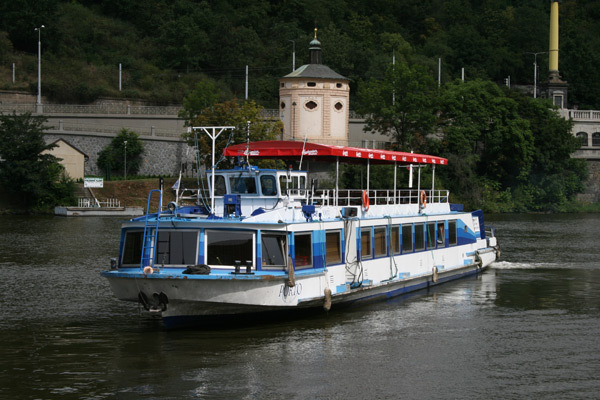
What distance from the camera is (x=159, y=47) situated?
126m

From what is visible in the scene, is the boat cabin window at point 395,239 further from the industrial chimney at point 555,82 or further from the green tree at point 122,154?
the industrial chimney at point 555,82

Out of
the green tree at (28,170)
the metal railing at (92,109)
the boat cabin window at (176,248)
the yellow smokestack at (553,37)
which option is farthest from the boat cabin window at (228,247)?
the yellow smokestack at (553,37)

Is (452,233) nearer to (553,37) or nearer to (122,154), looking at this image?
(122,154)

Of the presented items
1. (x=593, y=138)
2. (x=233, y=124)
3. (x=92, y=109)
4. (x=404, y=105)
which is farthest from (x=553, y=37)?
(x=92, y=109)

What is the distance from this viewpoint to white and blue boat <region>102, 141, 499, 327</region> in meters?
24.2

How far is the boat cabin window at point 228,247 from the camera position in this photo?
969 inches

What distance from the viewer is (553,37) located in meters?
119

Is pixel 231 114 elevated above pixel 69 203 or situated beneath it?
elevated above

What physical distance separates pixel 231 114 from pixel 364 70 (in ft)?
137

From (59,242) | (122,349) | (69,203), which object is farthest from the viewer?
(69,203)

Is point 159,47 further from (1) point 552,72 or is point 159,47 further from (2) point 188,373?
(2) point 188,373

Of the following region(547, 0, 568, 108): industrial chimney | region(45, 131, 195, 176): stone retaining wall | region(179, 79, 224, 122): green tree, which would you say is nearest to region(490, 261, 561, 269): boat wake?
region(179, 79, 224, 122): green tree

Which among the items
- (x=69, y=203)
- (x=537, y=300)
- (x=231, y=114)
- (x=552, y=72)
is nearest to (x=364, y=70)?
(x=552, y=72)

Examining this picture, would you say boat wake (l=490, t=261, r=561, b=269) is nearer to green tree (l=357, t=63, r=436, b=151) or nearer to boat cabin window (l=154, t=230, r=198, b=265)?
boat cabin window (l=154, t=230, r=198, b=265)
